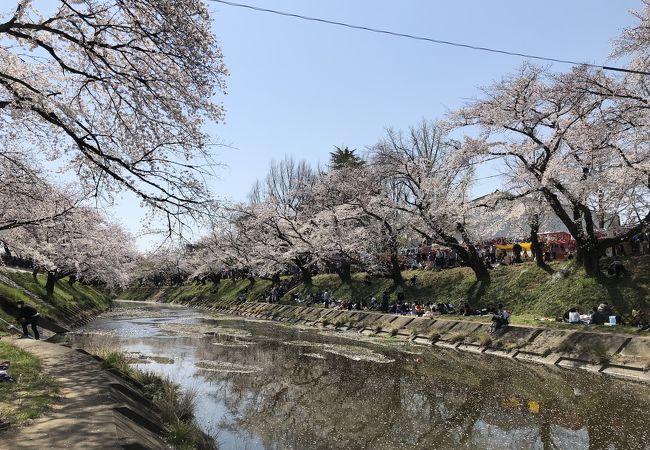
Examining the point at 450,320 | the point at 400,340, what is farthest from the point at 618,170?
the point at 400,340

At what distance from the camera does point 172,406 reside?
9.52 meters

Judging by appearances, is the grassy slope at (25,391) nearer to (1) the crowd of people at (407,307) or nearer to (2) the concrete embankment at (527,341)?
(2) the concrete embankment at (527,341)

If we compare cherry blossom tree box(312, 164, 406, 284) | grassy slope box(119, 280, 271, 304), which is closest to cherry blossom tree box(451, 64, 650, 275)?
cherry blossom tree box(312, 164, 406, 284)

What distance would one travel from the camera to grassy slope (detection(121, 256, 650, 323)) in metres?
20.0

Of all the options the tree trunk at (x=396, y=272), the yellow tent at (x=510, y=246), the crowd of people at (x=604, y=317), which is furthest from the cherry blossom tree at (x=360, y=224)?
the crowd of people at (x=604, y=317)

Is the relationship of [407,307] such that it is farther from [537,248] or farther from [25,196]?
[25,196]

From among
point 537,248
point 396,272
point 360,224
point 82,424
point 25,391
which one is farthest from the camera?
point 360,224

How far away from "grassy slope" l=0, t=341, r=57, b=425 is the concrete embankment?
49.2 feet

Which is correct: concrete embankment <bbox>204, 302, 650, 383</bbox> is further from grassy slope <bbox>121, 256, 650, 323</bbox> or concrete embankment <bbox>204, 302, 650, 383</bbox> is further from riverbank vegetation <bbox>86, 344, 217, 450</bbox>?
riverbank vegetation <bbox>86, 344, 217, 450</bbox>

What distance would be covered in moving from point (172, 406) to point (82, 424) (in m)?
3.18

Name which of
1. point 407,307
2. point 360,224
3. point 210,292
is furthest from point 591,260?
point 210,292

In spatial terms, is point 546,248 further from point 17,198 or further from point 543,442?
point 17,198

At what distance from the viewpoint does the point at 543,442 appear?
9023mm

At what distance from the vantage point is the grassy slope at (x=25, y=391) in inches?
262
